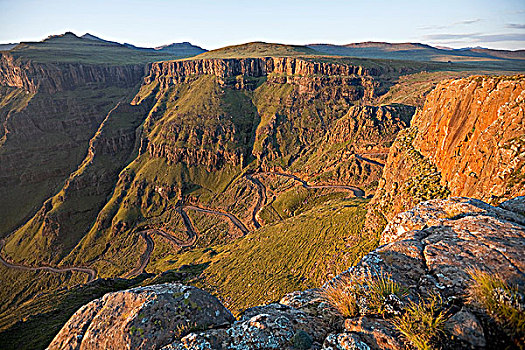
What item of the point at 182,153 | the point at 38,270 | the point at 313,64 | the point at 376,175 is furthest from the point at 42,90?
the point at 376,175

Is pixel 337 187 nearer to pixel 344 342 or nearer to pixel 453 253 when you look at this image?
pixel 453 253

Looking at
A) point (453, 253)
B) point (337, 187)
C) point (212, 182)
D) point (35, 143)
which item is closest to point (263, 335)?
point (453, 253)

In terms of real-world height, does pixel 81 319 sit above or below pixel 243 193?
above

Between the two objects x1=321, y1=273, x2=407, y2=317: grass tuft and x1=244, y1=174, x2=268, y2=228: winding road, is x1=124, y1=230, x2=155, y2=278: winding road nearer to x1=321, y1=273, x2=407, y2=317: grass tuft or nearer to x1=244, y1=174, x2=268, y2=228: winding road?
x1=244, y1=174, x2=268, y2=228: winding road

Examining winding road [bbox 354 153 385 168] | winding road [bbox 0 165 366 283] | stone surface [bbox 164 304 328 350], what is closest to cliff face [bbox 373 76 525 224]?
stone surface [bbox 164 304 328 350]

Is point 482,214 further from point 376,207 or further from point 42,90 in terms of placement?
point 42,90

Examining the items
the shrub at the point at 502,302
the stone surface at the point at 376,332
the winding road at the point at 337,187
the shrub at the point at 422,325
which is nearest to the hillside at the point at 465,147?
the shrub at the point at 502,302
